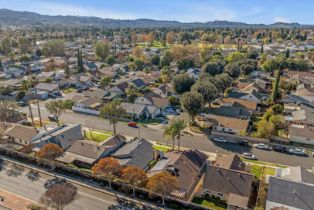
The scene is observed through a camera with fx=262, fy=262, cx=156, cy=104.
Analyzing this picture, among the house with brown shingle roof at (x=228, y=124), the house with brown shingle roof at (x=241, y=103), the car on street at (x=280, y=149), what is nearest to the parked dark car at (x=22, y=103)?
the house with brown shingle roof at (x=228, y=124)

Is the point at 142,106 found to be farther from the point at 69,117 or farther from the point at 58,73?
the point at 58,73

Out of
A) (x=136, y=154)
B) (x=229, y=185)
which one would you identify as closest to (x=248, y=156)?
(x=229, y=185)

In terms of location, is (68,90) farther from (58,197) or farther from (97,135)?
(58,197)

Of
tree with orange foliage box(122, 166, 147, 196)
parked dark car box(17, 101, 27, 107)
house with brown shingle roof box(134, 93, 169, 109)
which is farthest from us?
parked dark car box(17, 101, 27, 107)

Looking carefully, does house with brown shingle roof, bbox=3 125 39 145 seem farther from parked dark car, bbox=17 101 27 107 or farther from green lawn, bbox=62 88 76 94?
green lawn, bbox=62 88 76 94

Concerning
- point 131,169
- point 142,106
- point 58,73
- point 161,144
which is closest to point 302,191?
point 131,169

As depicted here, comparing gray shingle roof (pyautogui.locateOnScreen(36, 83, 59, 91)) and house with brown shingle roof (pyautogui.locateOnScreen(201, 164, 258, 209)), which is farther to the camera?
gray shingle roof (pyautogui.locateOnScreen(36, 83, 59, 91))

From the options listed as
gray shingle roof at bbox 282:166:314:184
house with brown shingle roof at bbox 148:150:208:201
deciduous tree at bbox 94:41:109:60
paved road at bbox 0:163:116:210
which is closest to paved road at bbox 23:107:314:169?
house with brown shingle roof at bbox 148:150:208:201
